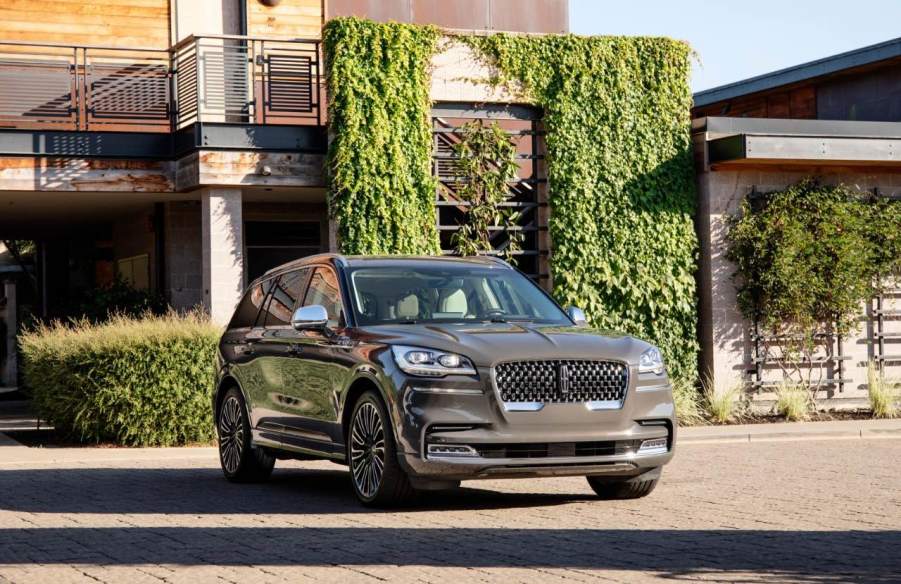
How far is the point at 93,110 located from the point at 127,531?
14541 mm

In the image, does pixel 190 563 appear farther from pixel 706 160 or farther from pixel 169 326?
pixel 706 160

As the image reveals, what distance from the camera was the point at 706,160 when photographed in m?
21.9

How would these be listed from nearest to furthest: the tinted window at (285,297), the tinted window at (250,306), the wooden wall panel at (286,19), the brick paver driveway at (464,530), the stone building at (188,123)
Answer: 1. the brick paver driveway at (464,530)
2. the tinted window at (285,297)
3. the tinted window at (250,306)
4. the stone building at (188,123)
5. the wooden wall panel at (286,19)

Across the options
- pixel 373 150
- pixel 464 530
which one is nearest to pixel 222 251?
pixel 373 150

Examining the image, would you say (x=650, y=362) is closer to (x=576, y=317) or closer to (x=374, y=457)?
(x=576, y=317)

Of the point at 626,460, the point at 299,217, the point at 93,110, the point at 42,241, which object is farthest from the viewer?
the point at 42,241

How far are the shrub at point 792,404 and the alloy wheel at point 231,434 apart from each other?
10300 millimetres

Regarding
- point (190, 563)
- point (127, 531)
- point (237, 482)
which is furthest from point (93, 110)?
point (190, 563)

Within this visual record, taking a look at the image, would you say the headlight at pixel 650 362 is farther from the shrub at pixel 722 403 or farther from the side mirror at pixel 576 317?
the shrub at pixel 722 403

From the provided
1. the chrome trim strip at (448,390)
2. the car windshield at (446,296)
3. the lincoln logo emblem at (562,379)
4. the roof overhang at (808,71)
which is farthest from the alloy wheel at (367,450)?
the roof overhang at (808,71)

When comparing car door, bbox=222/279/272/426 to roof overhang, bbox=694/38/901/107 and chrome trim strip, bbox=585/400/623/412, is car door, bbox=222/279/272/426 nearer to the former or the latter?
chrome trim strip, bbox=585/400/623/412

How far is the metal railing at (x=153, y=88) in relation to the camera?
22172mm

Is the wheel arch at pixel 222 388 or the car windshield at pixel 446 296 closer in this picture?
the car windshield at pixel 446 296

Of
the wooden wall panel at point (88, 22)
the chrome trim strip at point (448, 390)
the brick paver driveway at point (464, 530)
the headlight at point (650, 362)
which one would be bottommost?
the brick paver driveway at point (464, 530)
